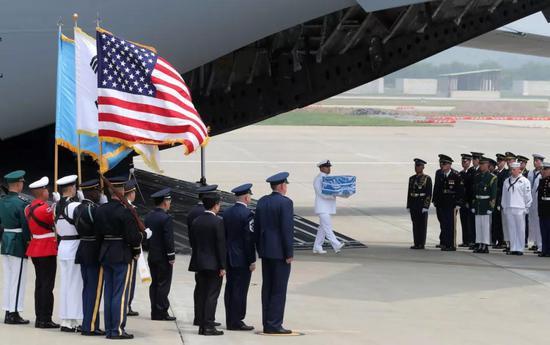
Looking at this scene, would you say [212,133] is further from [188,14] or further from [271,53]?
[188,14]

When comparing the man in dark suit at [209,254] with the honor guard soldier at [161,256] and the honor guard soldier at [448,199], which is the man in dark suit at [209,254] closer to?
the honor guard soldier at [161,256]

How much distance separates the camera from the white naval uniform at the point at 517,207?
16.3 meters

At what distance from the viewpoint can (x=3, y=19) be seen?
15.2m

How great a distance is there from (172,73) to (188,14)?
196 inches

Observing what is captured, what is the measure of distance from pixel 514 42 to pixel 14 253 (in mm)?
16401

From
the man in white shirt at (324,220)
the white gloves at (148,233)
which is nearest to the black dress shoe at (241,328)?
the white gloves at (148,233)

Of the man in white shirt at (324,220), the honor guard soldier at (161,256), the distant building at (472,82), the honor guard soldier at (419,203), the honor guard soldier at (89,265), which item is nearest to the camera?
the honor guard soldier at (89,265)

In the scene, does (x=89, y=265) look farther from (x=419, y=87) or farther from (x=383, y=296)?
(x=419, y=87)

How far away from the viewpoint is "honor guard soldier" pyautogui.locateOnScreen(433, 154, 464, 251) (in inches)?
655

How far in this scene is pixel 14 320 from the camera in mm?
10477

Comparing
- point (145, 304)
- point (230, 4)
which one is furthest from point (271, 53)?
point (145, 304)

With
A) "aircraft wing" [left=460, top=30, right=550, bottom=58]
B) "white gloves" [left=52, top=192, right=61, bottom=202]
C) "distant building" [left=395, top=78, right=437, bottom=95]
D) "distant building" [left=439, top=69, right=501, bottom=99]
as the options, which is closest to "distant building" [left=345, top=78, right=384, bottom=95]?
"distant building" [left=395, top=78, right=437, bottom=95]

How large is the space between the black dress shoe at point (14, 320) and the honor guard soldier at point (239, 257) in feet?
6.52

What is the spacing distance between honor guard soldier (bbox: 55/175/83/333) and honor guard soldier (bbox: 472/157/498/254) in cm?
788
